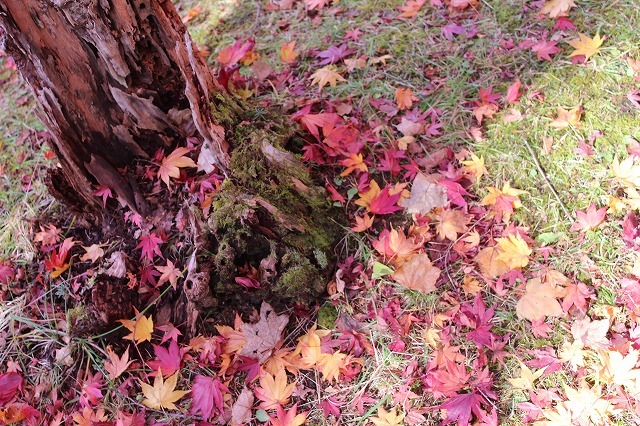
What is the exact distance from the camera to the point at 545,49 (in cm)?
268

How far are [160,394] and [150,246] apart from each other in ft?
2.22

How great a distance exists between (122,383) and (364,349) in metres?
1.09

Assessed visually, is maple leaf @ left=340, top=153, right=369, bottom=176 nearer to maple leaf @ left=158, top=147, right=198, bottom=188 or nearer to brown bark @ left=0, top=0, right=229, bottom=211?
brown bark @ left=0, top=0, right=229, bottom=211

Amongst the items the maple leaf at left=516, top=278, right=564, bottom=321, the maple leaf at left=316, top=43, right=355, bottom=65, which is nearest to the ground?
the maple leaf at left=516, top=278, right=564, bottom=321

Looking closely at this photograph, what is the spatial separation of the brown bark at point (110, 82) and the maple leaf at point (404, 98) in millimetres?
983

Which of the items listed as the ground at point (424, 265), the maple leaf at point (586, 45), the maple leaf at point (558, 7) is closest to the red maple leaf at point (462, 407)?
the ground at point (424, 265)

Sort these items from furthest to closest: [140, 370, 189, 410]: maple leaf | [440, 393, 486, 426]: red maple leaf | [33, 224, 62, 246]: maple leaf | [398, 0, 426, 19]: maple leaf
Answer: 1. [398, 0, 426, 19]: maple leaf
2. [33, 224, 62, 246]: maple leaf
3. [140, 370, 189, 410]: maple leaf
4. [440, 393, 486, 426]: red maple leaf

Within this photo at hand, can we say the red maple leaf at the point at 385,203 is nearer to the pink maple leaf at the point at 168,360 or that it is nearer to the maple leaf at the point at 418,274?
the maple leaf at the point at 418,274

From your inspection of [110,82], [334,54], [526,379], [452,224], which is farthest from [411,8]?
[526,379]

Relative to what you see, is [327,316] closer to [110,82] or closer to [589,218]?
[589,218]

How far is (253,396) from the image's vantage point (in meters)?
2.09

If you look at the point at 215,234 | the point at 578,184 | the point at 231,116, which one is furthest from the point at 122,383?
the point at 578,184

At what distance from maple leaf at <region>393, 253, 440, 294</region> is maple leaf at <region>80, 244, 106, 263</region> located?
146 centimetres

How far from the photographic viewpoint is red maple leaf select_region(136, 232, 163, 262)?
2.32 m
